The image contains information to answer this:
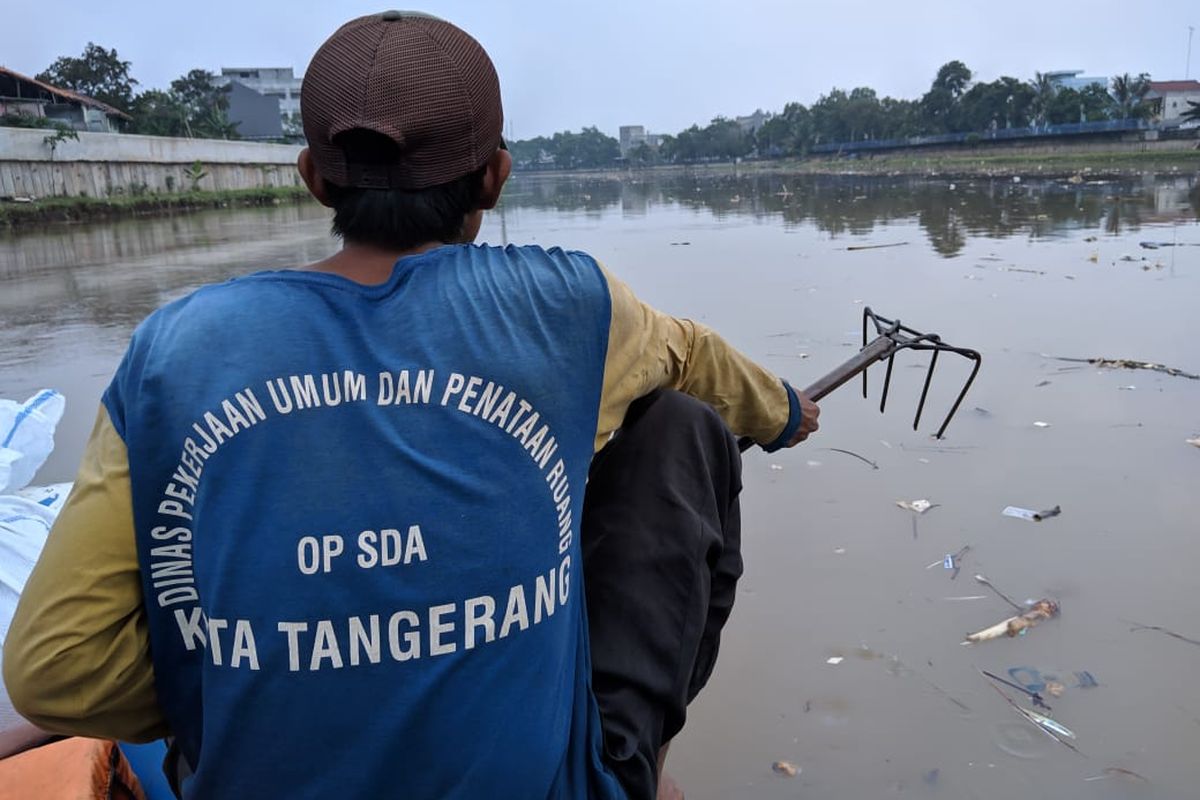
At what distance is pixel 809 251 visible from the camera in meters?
10.0

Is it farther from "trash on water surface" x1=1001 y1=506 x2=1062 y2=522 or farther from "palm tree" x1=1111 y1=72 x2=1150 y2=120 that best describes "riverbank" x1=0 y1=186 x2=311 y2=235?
"palm tree" x1=1111 y1=72 x2=1150 y2=120

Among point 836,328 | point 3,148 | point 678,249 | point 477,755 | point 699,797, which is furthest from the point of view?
point 3,148

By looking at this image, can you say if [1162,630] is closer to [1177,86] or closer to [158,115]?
[158,115]

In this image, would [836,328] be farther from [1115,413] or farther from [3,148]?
[3,148]

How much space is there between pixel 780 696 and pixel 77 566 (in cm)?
172

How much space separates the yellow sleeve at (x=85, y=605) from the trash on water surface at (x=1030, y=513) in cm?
278

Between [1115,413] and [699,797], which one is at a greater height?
[1115,413]

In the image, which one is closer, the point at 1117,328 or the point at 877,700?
the point at 877,700

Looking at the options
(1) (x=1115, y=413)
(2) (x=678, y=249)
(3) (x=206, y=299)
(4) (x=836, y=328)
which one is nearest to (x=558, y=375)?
(3) (x=206, y=299)

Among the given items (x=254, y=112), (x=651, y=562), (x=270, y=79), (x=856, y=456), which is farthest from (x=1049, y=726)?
(x=270, y=79)

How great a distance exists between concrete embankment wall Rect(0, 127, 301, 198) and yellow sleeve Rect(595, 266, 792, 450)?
2329cm

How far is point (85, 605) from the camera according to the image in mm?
978

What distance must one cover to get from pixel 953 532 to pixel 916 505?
0.72 feet

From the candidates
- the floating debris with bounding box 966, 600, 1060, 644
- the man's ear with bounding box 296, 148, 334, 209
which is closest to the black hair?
the man's ear with bounding box 296, 148, 334, 209
